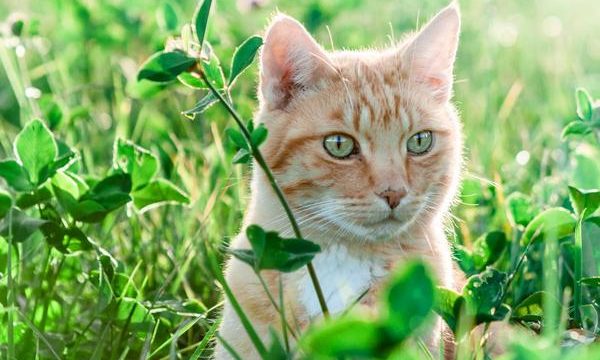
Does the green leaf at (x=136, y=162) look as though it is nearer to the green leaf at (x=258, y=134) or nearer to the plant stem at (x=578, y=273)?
the green leaf at (x=258, y=134)

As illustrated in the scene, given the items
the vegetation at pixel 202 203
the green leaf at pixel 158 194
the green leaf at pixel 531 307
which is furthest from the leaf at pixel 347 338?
the green leaf at pixel 158 194

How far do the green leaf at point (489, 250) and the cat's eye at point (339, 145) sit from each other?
0.39m

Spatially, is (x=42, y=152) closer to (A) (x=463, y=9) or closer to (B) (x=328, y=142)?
(B) (x=328, y=142)

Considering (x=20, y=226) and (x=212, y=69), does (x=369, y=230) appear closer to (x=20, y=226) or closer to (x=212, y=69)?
(x=212, y=69)

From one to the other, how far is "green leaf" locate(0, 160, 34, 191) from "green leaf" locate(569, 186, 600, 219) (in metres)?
0.99

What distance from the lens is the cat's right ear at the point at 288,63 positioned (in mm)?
1862

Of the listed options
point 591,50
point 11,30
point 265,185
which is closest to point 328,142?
point 265,185

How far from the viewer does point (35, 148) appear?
5.70 ft

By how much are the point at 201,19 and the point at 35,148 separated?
513 millimetres

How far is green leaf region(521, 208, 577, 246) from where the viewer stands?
5.67ft

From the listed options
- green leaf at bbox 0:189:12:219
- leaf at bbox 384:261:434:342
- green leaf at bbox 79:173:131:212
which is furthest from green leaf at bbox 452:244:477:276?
leaf at bbox 384:261:434:342

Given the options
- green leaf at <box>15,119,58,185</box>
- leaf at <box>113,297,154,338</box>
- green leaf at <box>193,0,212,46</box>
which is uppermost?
green leaf at <box>193,0,212,46</box>

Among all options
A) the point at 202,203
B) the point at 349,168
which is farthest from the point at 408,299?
the point at 202,203

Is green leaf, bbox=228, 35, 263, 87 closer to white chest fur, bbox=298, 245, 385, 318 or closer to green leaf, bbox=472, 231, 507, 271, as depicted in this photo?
white chest fur, bbox=298, 245, 385, 318
